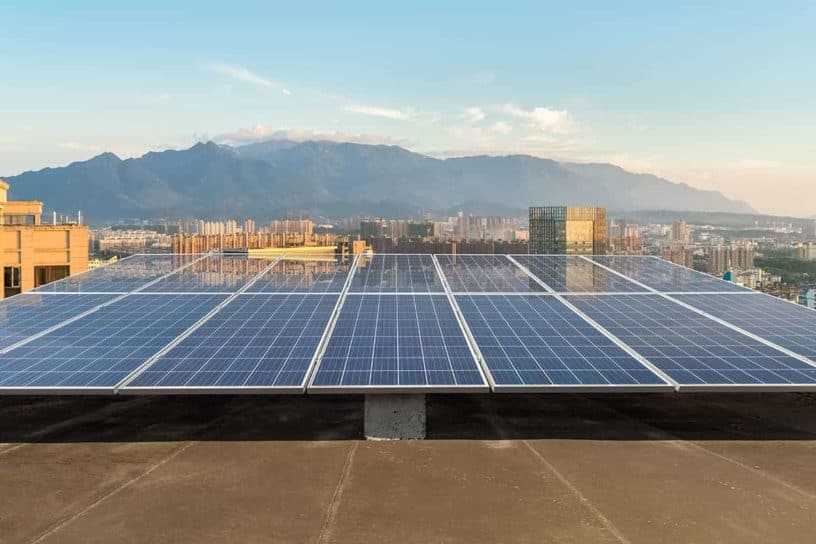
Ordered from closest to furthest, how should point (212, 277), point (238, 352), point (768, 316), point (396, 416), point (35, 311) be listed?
point (396, 416), point (238, 352), point (35, 311), point (768, 316), point (212, 277)

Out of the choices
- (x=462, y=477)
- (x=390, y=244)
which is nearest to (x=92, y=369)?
(x=462, y=477)

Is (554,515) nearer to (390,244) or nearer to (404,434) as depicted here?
(404,434)

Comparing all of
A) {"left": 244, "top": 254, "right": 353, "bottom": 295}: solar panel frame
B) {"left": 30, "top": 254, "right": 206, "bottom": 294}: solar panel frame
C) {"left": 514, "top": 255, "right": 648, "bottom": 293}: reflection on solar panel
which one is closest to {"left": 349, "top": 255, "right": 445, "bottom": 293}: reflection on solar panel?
{"left": 244, "top": 254, "right": 353, "bottom": 295}: solar panel frame

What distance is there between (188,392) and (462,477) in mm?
7515

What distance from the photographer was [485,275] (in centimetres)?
2944

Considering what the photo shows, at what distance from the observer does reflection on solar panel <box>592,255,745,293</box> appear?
27.4 meters

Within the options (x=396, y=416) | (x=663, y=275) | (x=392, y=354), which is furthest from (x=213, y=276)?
(x=663, y=275)

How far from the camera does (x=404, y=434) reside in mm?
17891

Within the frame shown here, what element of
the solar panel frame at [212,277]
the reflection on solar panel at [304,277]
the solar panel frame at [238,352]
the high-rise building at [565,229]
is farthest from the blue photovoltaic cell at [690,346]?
the high-rise building at [565,229]

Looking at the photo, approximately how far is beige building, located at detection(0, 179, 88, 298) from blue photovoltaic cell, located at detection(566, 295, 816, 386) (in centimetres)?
3672

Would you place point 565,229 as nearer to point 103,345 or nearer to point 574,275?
point 574,275

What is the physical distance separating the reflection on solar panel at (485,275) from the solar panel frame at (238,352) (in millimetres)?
6434

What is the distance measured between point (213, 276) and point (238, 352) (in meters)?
11.4

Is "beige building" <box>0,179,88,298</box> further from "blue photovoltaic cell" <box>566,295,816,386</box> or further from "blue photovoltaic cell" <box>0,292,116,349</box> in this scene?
"blue photovoltaic cell" <box>566,295,816,386</box>
